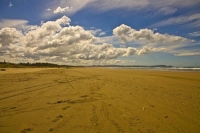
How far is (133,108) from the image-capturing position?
634 cm

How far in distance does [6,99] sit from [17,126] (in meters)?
3.27

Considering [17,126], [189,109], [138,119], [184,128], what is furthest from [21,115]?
[189,109]

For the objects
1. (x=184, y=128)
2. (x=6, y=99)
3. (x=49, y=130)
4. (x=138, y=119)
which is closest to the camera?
(x=49, y=130)

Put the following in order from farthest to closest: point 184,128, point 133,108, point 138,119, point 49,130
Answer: point 133,108
point 138,119
point 184,128
point 49,130

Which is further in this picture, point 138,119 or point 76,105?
point 76,105

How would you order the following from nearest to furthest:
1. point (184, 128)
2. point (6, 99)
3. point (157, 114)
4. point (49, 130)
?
point (49, 130), point (184, 128), point (157, 114), point (6, 99)

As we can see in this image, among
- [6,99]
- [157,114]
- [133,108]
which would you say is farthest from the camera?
[6,99]

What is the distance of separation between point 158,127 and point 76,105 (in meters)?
3.24

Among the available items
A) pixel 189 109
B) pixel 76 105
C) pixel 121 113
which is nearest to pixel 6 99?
pixel 76 105

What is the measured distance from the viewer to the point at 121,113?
5.74 meters

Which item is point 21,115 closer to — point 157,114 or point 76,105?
Result: point 76,105

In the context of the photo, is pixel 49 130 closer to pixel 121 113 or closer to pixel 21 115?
pixel 21 115

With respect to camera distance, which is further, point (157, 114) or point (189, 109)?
point (189, 109)

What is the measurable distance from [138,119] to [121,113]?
71cm
